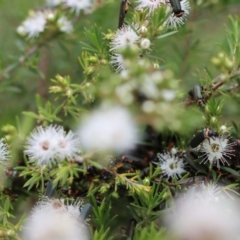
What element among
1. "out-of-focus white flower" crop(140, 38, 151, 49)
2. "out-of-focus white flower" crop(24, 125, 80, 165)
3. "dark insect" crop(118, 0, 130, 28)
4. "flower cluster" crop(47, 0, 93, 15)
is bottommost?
"out-of-focus white flower" crop(24, 125, 80, 165)

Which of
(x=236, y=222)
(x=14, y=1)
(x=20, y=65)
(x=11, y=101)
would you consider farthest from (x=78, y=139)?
(x=14, y=1)

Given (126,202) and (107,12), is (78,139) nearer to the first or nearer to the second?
(126,202)

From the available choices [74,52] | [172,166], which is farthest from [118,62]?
[74,52]

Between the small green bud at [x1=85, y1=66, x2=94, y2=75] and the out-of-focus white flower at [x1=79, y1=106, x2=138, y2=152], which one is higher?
the small green bud at [x1=85, y1=66, x2=94, y2=75]

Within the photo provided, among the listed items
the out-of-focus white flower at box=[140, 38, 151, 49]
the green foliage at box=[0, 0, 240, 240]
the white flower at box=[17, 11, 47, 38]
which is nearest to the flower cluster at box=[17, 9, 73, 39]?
the white flower at box=[17, 11, 47, 38]

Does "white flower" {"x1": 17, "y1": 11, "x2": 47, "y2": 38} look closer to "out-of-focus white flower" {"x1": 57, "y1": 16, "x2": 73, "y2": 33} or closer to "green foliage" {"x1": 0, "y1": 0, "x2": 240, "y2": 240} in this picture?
"out-of-focus white flower" {"x1": 57, "y1": 16, "x2": 73, "y2": 33}

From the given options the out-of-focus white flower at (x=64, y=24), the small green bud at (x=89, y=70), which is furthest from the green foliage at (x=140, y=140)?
the out-of-focus white flower at (x=64, y=24)

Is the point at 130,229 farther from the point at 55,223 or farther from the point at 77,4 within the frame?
the point at 77,4
